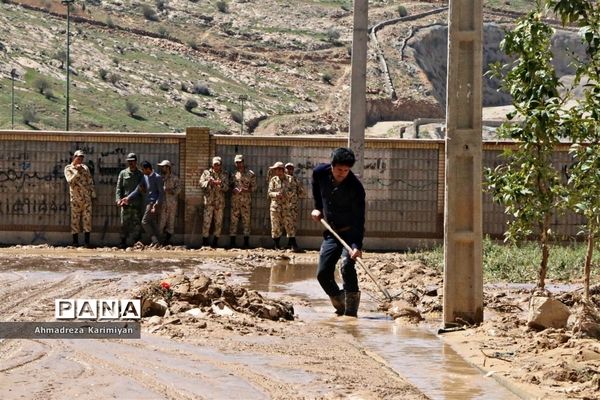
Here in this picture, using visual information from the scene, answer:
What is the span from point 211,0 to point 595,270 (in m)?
84.8

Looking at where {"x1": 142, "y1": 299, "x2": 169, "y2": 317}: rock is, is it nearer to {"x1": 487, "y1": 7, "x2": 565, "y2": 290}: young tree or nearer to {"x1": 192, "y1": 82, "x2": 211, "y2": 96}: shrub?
{"x1": 487, "y1": 7, "x2": 565, "y2": 290}: young tree

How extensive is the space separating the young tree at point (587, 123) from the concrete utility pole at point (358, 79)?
602 centimetres

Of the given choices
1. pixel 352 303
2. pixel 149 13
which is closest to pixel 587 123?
pixel 352 303

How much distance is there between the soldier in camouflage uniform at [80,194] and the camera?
79.3ft

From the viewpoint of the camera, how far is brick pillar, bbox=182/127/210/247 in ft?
81.9

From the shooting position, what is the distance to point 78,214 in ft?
80.5

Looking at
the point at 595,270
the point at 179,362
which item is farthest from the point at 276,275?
the point at 179,362

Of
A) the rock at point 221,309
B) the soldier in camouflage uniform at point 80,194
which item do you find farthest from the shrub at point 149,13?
the rock at point 221,309

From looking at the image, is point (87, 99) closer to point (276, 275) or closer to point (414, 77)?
A: point (414, 77)

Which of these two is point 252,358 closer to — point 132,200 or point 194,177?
point 132,200

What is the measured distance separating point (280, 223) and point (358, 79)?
20.1 feet

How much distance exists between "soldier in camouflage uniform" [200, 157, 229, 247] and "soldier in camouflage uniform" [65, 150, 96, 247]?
211cm

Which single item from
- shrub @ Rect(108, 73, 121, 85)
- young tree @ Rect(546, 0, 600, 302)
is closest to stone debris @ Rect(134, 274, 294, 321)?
young tree @ Rect(546, 0, 600, 302)

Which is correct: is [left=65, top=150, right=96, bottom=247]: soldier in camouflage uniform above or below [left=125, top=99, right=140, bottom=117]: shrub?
below
